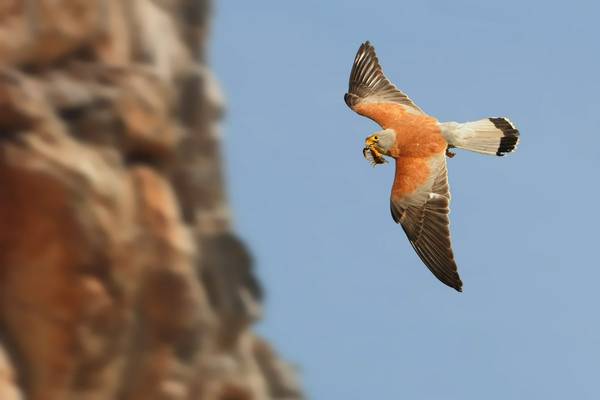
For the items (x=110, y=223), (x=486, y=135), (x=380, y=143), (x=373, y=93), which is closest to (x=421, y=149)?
(x=380, y=143)

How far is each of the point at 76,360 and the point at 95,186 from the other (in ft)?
4.03

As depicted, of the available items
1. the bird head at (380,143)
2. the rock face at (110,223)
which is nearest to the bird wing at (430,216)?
the bird head at (380,143)

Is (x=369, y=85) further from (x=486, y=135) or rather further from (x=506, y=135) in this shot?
(x=506, y=135)

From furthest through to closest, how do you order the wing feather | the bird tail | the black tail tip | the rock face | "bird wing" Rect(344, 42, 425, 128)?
the wing feather, "bird wing" Rect(344, 42, 425, 128), the black tail tip, the bird tail, the rock face

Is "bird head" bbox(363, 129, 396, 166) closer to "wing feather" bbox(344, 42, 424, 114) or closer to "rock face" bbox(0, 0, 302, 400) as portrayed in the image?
"wing feather" bbox(344, 42, 424, 114)

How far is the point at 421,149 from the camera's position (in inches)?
695

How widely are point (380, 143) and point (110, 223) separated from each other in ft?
30.2

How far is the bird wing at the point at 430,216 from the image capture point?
1694cm

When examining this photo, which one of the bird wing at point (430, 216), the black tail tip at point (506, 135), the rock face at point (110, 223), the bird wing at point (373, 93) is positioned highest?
the bird wing at point (373, 93)

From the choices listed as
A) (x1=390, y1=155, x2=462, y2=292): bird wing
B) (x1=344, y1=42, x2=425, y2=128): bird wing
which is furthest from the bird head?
(x1=390, y1=155, x2=462, y2=292): bird wing

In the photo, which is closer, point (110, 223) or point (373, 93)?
point (110, 223)

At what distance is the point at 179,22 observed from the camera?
1021 centimetres

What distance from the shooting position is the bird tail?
18.0 meters

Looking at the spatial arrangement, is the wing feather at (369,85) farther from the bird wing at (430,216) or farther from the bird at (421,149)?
the bird wing at (430,216)
